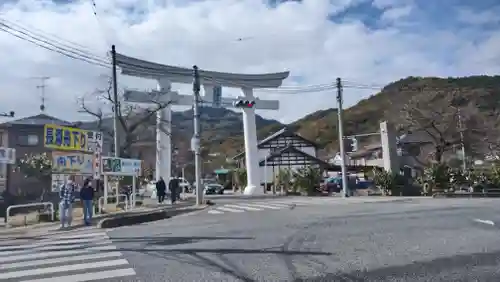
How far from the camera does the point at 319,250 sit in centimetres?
872

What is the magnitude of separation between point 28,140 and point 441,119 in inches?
1421

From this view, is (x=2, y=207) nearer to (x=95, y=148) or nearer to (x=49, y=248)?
(x=95, y=148)

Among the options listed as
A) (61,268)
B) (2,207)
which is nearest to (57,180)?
(2,207)

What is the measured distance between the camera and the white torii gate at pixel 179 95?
3400 cm

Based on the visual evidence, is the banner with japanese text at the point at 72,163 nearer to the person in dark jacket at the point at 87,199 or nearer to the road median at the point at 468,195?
the person in dark jacket at the point at 87,199

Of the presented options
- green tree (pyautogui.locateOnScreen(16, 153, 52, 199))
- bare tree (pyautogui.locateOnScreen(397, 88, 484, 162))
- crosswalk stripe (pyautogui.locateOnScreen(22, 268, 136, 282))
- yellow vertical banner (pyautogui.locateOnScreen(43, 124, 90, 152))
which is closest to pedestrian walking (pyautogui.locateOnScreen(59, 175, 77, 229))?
yellow vertical banner (pyautogui.locateOnScreen(43, 124, 90, 152))

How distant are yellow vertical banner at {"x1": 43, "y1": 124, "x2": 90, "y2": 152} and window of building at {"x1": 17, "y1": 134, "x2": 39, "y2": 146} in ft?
86.4

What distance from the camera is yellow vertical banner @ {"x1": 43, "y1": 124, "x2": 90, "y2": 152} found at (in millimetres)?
17219

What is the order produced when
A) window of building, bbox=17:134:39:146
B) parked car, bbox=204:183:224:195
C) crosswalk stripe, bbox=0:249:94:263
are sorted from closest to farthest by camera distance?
crosswalk stripe, bbox=0:249:94:263 → window of building, bbox=17:134:39:146 → parked car, bbox=204:183:224:195

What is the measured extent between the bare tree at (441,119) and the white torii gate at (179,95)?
11.5 m

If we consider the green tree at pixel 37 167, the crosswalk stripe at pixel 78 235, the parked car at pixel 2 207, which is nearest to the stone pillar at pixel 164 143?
the green tree at pixel 37 167

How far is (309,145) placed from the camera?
62625 mm

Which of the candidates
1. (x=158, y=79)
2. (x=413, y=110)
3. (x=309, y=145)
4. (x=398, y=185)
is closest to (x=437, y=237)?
(x=398, y=185)

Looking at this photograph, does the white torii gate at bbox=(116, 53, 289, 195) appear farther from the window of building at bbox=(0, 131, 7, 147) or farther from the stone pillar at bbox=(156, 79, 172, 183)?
the window of building at bbox=(0, 131, 7, 147)
